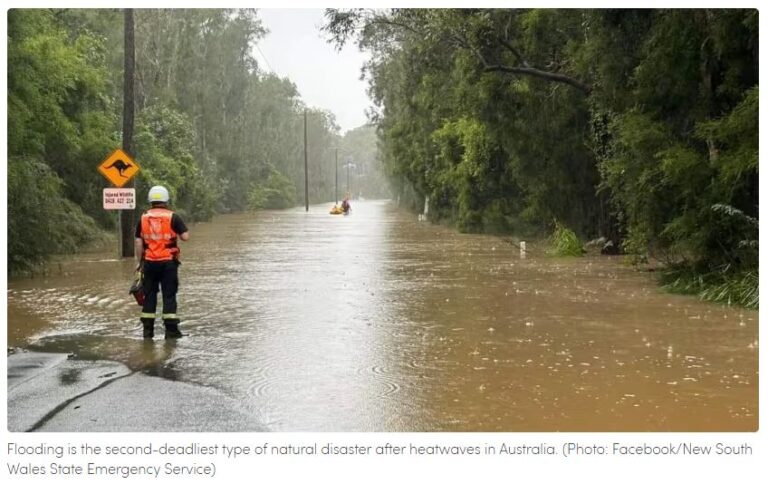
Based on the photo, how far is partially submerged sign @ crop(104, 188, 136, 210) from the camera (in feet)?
70.6

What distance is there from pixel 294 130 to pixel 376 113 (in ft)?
231

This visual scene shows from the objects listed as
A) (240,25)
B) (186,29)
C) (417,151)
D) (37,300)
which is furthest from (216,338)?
(240,25)

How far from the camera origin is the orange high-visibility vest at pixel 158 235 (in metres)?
10.4

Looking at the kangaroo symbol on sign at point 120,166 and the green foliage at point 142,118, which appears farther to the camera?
the kangaroo symbol on sign at point 120,166

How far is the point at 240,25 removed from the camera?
74625mm

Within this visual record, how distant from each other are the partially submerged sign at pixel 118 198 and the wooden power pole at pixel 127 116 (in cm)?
146

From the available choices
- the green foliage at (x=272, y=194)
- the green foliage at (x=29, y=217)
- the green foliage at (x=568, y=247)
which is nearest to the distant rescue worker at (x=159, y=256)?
the green foliage at (x=29, y=217)

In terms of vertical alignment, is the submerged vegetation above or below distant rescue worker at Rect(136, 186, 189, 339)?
above

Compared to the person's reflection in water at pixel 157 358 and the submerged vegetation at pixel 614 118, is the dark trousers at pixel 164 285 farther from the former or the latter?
the submerged vegetation at pixel 614 118

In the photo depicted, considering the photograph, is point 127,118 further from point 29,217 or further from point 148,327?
point 148,327

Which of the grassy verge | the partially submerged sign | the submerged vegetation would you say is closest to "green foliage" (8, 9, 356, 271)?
the partially submerged sign

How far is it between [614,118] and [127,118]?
12.5 meters

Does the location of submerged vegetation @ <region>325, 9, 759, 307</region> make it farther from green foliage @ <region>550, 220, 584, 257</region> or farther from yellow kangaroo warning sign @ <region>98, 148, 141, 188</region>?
yellow kangaroo warning sign @ <region>98, 148, 141, 188</region>

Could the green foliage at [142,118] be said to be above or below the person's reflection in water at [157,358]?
above
